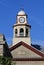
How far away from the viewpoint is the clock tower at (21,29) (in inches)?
2574

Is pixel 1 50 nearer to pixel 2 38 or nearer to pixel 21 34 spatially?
pixel 2 38

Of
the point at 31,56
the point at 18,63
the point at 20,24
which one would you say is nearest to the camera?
the point at 18,63

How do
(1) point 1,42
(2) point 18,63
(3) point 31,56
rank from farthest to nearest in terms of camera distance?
1. (3) point 31,56
2. (2) point 18,63
3. (1) point 1,42

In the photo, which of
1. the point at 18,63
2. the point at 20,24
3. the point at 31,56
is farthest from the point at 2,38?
the point at 20,24

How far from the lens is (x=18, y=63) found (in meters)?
Result: 52.7

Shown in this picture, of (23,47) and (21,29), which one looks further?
(21,29)

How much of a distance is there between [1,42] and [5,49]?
61.5 inches

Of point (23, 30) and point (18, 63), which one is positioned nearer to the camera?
point (18, 63)

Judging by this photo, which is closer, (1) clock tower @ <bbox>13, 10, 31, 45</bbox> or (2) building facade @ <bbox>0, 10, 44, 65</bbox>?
(2) building facade @ <bbox>0, 10, 44, 65</bbox>

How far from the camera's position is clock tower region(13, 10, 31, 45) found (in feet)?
214

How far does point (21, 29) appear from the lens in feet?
215

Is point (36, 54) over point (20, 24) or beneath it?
beneath

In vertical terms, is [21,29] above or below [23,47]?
above

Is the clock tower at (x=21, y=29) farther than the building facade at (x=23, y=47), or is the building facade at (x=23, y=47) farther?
the clock tower at (x=21, y=29)
